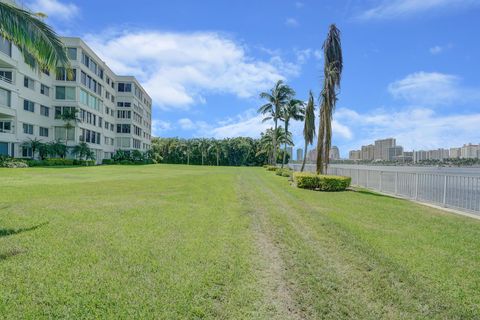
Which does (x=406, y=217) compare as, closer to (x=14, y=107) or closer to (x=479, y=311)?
(x=479, y=311)

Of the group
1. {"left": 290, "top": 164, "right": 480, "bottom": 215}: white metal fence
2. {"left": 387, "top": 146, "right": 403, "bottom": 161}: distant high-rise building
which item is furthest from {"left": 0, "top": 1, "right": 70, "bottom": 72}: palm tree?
{"left": 387, "top": 146, "right": 403, "bottom": 161}: distant high-rise building

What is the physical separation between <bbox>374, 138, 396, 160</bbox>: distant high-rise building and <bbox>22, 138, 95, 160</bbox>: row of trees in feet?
157

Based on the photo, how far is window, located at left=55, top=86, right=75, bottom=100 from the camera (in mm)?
40406

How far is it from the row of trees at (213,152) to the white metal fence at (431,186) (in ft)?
182

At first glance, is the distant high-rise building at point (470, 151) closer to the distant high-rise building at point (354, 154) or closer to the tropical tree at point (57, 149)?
the distant high-rise building at point (354, 154)

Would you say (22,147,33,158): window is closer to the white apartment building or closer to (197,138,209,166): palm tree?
the white apartment building

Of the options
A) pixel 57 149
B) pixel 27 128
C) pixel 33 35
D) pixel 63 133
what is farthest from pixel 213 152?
pixel 33 35

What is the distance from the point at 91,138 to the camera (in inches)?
1834

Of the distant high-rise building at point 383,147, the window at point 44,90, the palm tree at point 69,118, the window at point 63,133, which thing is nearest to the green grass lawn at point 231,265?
the palm tree at point 69,118

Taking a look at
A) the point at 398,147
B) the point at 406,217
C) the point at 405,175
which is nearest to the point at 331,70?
the point at 405,175

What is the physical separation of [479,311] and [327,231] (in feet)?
11.8

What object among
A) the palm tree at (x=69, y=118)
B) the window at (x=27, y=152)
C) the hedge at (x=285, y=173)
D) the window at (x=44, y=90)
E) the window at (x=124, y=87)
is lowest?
the hedge at (x=285, y=173)

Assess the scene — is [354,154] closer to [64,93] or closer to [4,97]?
[64,93]

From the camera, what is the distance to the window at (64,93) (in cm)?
4041
